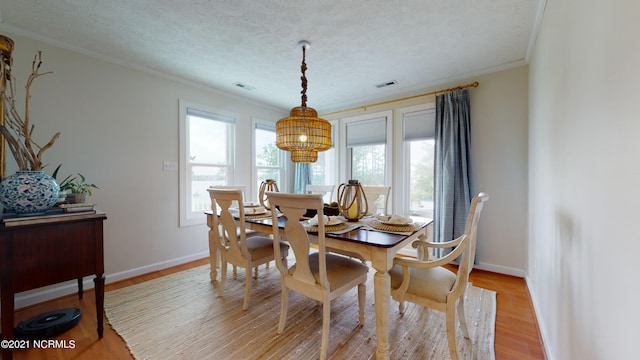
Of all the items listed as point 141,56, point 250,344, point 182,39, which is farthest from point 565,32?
point 141,56

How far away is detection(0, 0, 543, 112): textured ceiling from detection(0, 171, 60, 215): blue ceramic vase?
135 centimetres

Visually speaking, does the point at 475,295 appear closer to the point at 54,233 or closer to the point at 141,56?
the point at 54,233

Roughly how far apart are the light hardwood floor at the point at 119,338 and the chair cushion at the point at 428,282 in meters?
0.58

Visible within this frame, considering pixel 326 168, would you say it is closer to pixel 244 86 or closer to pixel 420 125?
pixel 420 125

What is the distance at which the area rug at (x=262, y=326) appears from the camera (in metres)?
1.59

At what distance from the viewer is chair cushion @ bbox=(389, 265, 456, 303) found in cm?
147

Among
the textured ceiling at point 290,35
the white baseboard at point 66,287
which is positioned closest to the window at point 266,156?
the textured ceiling at point 290,35

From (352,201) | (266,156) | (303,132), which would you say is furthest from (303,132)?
(266,156)

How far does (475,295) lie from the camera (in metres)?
2.33

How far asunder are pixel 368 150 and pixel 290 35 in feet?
7.62

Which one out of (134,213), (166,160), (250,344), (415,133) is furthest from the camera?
(415,133)

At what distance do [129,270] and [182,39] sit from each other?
102 inches

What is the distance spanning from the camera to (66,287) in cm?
238

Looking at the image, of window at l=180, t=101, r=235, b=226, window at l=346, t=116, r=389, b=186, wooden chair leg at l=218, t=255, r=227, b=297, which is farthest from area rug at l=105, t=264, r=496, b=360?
window at l=346, t=116, r=389, b=186
